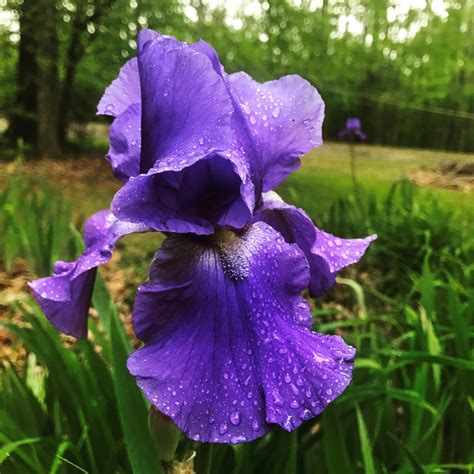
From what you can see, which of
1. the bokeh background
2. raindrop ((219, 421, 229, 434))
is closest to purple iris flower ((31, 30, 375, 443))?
raindrop ((219, 421, 229, 434))

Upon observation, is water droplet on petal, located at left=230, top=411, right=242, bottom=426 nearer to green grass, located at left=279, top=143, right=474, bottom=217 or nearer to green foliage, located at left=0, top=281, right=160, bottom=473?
green foliage, located at left=0, top=281, right=160, bottom=473

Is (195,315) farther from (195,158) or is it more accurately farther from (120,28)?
(120,28)

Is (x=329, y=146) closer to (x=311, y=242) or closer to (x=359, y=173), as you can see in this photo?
(x=359, y=173)

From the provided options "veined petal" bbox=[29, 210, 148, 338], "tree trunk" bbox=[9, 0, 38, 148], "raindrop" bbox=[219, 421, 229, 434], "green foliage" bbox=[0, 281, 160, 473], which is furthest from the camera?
"tree trunk" bbox=[9, 0, 38, 148]

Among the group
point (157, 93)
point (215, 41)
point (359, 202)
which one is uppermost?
point (215, 41)

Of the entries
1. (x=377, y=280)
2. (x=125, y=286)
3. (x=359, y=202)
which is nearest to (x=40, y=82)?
(x=125, y=286)

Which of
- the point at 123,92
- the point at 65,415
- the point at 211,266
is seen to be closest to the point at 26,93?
the point at 65,415

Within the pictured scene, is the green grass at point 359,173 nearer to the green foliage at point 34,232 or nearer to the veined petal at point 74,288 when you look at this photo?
the green foliage at point 34,232
